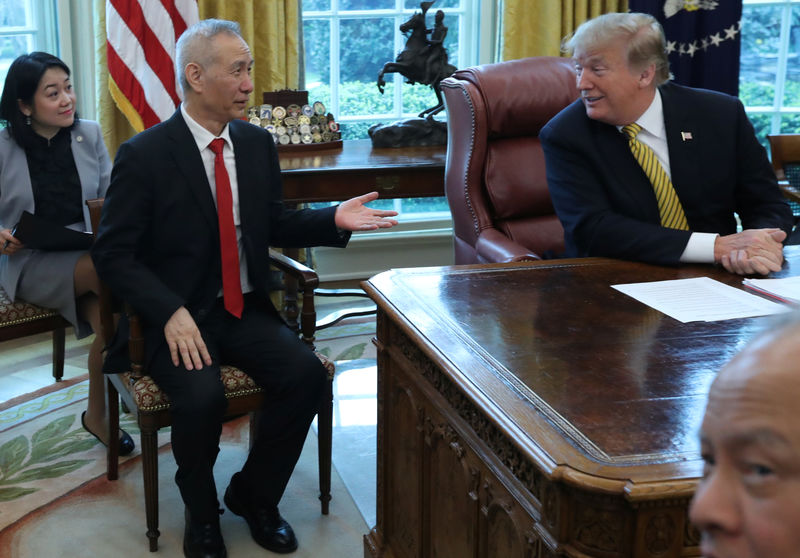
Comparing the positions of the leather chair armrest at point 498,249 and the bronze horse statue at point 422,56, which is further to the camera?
the bronze horse statue at point 422,56

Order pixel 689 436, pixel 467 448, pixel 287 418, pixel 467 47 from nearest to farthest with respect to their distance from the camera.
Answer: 1. pixel 689 436
2. pixel 467 448
3. pixel 287 418
4. pixel 467 47

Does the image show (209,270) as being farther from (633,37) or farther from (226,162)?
(633,37)

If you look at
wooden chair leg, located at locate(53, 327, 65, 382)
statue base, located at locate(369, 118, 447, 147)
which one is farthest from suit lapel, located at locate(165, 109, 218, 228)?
statue base, located at locate(369, 118, 447, 147)

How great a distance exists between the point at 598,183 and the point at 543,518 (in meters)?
1.48

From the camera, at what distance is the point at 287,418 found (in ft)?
8.45

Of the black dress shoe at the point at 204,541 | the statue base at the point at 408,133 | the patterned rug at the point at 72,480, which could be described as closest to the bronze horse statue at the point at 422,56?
the statue base at the point at 408,133

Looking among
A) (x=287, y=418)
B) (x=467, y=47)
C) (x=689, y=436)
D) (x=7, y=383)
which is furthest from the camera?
(x=467, y=47)

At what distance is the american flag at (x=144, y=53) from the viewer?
397cm

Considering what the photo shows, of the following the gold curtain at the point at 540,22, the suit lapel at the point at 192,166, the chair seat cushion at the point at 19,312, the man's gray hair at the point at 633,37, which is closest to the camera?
the suit lapel at the point at 192,166

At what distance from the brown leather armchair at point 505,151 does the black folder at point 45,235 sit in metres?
1.25

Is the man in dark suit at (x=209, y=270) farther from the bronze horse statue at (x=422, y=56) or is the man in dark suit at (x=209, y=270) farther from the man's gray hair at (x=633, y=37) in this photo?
the bronze horse statue at (x=422, y=56)

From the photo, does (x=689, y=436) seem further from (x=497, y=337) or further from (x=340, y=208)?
(x=340, y=208)

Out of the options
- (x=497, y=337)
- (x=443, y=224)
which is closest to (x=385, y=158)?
(x=443, y=224)

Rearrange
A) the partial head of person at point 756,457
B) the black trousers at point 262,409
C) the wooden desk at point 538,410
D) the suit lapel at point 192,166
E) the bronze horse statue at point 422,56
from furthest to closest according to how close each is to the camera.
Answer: the bronze horse statue at point 422,56
the suit lapel at point 192,166
the black trousers at point 262,409
the wooden desk at point 538,410
the partial head of person at point 756,457
